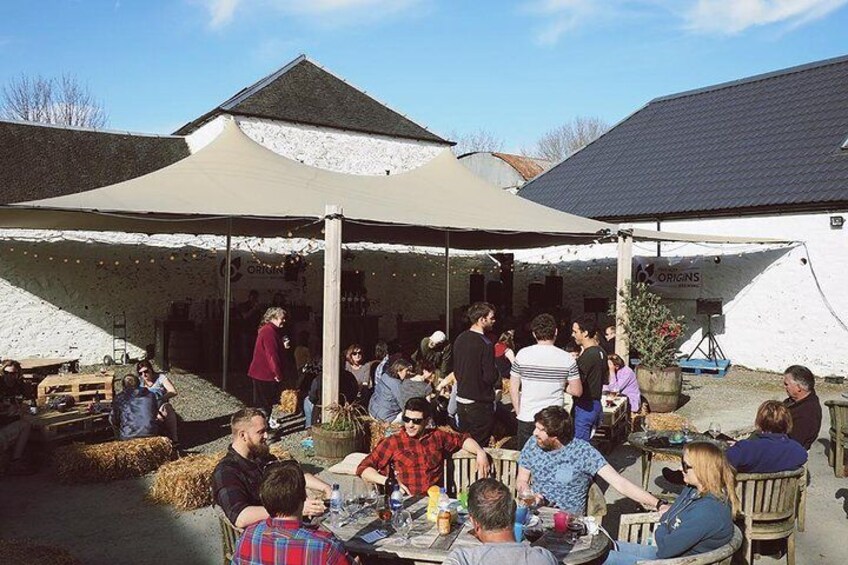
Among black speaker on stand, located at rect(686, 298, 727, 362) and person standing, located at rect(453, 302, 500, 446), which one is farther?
black speaker on stand, located at rect(686, 298, 727, 362)

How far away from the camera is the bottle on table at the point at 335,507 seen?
3.48 m

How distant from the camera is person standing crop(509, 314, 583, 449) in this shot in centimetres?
495

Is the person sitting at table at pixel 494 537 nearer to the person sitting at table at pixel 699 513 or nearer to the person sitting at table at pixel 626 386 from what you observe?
the person sitting at table at pixel 699 513

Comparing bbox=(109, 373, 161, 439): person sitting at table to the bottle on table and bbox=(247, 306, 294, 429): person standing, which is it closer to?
bbox=(247, 306, 294, 429): person standing

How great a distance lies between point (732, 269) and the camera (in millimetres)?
13031

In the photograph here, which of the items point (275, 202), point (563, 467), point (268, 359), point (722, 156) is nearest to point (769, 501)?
point (563, 467)

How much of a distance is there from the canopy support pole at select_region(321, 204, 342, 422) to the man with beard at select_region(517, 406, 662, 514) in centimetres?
317

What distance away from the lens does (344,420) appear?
6453 millimetres

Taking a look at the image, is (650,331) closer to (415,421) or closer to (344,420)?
(344,420)

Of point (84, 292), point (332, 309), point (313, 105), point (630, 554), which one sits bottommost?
point (630, 554)

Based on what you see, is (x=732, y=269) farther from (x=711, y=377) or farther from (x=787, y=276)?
(x=711, y=377)

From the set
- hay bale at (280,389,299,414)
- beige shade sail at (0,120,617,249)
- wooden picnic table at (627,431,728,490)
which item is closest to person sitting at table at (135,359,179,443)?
beige shade sail at (0,120,617,249)

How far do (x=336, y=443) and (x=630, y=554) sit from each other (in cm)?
338

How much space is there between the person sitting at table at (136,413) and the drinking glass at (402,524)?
3.74 meters
